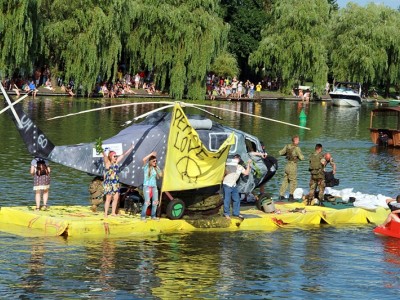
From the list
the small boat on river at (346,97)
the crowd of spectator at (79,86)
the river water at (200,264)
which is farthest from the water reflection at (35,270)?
the small boat on river at (346,97)

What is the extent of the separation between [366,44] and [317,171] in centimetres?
7458

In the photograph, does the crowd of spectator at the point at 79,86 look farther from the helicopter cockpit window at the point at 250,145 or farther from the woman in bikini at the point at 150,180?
the woman in bikini at the point at 150,180

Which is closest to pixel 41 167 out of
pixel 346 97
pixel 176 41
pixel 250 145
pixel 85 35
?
pixel 250 145

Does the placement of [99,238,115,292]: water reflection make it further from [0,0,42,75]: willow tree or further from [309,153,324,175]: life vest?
A: [0,0,42,75]: willow tree

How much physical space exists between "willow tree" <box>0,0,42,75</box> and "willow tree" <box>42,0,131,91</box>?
143 inches

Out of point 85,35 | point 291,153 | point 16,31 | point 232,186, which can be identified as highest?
point 85,35

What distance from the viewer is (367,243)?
27.4m

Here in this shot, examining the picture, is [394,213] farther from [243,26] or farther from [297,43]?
[243,26]

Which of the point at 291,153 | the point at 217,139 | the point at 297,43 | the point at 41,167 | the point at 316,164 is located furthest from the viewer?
the point at 297,43

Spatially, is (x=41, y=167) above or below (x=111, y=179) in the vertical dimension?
above

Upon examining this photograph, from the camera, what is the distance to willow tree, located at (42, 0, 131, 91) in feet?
235

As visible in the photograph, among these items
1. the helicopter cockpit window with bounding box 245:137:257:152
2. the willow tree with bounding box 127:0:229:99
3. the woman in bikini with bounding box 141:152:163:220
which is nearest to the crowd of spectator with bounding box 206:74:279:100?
the willow tree with bounding box 127:0:229:99

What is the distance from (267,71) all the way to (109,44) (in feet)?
132

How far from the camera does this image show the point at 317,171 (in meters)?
30.7
